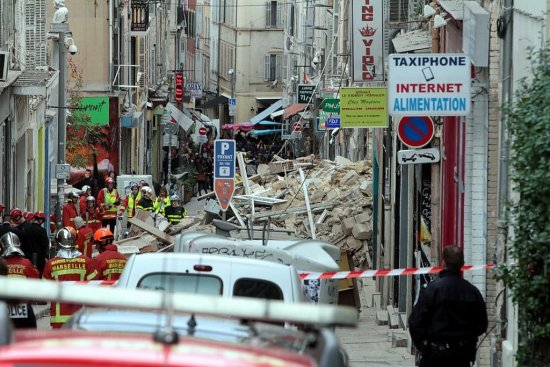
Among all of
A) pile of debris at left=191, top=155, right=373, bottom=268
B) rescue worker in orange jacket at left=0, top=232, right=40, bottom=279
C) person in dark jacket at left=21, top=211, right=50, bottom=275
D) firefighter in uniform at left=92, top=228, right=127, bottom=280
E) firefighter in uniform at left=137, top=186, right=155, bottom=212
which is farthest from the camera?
firefighter in uniform at left=137, top=186, right=155, bottom=212

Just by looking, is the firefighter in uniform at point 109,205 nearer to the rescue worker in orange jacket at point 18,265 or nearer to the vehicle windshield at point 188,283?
the rescue worker in orange jacket at point 18,265

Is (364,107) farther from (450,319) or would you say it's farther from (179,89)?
(179,89)

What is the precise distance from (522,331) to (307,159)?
99.5ft

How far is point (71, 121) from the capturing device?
1881 inches

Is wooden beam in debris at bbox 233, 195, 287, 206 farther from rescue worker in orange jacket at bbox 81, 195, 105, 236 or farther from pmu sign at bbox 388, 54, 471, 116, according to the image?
pmu sign at bbox 388, 54, 471, 116

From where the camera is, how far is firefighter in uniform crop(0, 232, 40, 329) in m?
12.6

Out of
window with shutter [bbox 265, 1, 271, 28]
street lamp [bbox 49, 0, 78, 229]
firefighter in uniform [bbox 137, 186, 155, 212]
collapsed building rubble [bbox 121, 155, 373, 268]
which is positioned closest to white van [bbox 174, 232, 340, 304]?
collapsed building rubble [bbox 121, 155, 373, 268]

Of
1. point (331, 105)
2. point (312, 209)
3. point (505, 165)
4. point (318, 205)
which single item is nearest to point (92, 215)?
point (312, 209)

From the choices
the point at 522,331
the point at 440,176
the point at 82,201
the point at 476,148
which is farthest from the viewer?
the point at 82,201

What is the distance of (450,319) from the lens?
10.9 m

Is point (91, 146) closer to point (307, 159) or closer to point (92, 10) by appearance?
point (92, 10)

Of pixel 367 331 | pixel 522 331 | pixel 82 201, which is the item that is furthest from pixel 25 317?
pixel 82 201

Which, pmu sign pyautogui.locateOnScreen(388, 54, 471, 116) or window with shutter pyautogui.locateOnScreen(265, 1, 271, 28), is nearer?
pmu sign pyautogui.locateOnScreen(388, 54, 471, 116)

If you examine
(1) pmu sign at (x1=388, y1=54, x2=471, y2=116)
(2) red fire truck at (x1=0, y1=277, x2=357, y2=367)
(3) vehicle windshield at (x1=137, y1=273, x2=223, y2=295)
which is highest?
(1) pmu sign at (x1=388, y1=54, x2=471, y2=116)
